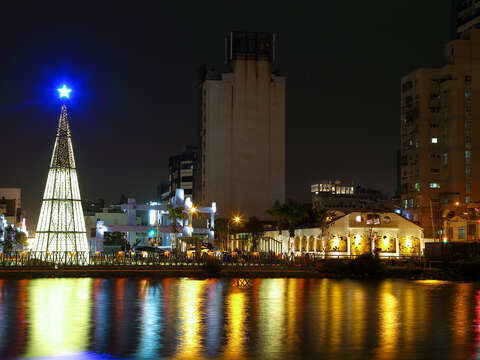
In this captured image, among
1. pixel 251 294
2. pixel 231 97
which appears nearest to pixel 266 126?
pixel 231 97

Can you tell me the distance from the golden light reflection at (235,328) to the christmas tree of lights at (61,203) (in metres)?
30.5

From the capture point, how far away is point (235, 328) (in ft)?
96.3

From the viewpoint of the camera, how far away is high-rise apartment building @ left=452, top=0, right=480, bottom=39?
14850cm

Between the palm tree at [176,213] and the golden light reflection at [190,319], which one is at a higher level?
the palm tree at [176,213]

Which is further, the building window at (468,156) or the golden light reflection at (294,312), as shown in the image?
the building window at (468,156)

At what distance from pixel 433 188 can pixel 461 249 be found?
165ft

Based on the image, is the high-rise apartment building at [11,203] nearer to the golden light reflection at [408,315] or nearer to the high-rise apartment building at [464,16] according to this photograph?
the high-rise apartment building at [464,16]

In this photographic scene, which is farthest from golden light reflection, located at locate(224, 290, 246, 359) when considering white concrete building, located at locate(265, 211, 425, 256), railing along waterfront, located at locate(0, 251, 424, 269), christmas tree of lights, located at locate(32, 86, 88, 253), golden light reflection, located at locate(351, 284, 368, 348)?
white concrete building, located at locate(265, 211, 425, 256)

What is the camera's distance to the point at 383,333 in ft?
92.9

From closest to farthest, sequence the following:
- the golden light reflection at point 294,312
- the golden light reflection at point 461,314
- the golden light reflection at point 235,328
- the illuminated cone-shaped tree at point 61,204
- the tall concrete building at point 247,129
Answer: the golden light reflection at point 235,328 → the golden light reflection at point 294,312 → the golden light reflection at point 461,314 → the illuminated cone-shaped tree at point 61,204 → the tall concrete building at point 247,129

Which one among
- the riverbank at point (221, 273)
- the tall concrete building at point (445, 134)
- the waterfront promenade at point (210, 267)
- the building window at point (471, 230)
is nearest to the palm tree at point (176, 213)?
the waterfront promenade at point (210, 267)

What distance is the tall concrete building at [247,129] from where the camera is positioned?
14750 cm

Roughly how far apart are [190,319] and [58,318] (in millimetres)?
5523

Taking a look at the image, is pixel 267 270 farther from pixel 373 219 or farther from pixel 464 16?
pixel 464 16
